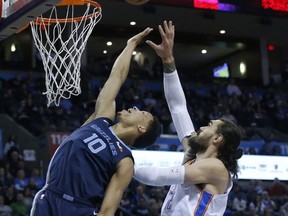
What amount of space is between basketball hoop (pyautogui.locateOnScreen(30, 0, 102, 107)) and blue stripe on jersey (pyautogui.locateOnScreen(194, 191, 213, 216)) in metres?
1.84

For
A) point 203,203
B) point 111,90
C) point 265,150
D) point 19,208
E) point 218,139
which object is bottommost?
point 265,150

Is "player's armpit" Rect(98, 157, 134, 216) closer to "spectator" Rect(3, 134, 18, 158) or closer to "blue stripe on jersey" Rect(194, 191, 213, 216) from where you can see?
"blue stripe on jersey" Rect(194, 191, 213, 216)

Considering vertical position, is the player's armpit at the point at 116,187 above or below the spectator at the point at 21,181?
above

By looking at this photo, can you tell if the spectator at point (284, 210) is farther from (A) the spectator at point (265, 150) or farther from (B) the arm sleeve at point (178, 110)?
(B) the arm sleeve at point (178, 110)

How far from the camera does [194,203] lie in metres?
3.90

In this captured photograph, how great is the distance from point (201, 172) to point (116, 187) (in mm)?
688

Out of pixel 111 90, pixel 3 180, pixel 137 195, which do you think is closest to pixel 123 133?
pixel 111 90

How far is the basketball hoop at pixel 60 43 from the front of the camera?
5.35 m

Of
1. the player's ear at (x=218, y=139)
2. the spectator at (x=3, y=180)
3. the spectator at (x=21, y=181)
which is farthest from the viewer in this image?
the spectator at (x=21, y=181)

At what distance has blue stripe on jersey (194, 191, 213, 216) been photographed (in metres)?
3.88

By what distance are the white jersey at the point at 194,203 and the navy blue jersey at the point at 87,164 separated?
69cm

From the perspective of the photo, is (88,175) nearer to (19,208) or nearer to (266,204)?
(19,208)

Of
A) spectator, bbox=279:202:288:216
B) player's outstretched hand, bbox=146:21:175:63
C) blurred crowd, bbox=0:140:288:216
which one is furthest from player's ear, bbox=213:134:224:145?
spectator, bbox=279:202:288:216

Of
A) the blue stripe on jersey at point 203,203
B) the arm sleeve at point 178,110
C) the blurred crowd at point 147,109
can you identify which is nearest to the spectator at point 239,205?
the blurred crowd at point 147,109
